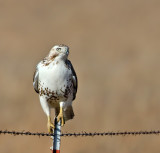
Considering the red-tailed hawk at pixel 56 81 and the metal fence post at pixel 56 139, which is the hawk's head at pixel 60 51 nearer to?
the red-tailed hawk at pixel 56 81

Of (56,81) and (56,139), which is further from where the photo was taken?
(56,81)

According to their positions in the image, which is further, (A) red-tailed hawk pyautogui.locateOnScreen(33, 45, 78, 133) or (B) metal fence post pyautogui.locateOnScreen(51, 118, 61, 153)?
(A) red-tailed hawk pyautogui.locateOnScreen(33, 45, 78, 133)

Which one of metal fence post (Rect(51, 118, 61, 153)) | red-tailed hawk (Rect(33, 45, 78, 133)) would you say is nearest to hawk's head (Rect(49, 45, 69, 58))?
red-tailed hawk (Rect(33, 45, 78, 133))

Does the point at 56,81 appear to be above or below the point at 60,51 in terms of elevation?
below

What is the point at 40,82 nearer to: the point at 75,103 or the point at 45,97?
the point at 45,97

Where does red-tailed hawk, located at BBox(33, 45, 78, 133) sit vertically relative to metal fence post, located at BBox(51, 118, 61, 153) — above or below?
above

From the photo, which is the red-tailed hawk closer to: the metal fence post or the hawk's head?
the hawk's head

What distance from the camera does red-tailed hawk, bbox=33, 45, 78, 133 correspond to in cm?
639

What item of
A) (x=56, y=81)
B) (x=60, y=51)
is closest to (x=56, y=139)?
(x=56, y=81)

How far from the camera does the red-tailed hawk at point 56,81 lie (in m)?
6.39

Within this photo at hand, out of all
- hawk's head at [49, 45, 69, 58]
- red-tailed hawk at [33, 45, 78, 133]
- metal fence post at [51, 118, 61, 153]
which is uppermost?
→ hawk's head at [49, 45, 69, 58]

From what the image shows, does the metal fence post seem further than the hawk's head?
No

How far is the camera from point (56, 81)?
6391 millimetres

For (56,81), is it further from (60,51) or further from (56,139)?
(56,139)
